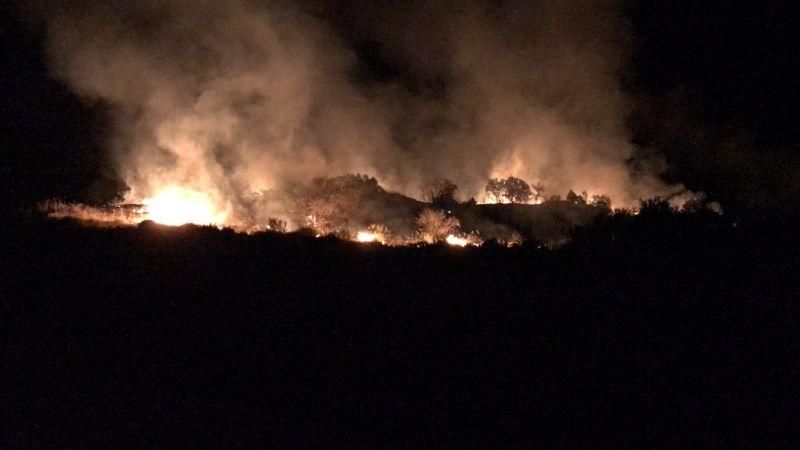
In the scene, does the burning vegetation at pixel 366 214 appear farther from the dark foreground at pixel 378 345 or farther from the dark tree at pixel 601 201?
the dark foreground at pixel 378 345

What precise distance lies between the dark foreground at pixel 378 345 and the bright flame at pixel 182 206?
8.33ft

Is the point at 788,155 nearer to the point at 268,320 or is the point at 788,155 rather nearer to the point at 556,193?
the point at 556,193

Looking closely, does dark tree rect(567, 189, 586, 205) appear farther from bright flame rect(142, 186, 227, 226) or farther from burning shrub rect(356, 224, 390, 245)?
bright flame rect(142, 186, 227, 226)

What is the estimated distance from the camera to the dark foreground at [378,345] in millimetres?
5316

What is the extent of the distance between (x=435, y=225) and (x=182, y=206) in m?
3.91

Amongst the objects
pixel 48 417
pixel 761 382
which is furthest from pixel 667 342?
pixel 48 417

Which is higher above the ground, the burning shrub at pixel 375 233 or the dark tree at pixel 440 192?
the dark tree at pixel 440 192

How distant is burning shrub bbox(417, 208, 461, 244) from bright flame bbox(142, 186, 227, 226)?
9.81ft

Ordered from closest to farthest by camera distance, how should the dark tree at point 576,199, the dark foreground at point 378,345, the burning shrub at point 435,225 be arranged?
the dark foreground at point 378,345 → the burning shrub at point 435,225 → the dark tree at point 576,199

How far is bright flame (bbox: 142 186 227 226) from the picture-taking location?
1013 centimetres

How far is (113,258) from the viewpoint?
685 centimetres

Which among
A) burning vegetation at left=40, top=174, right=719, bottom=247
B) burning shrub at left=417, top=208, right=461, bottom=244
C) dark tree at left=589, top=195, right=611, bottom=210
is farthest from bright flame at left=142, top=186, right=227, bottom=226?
dark tree at left=589, top=195, right=611, bottom=210

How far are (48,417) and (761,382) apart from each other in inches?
235

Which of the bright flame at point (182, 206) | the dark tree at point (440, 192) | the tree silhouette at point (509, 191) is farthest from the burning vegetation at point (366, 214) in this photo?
the tree silhouette at point (509, 191)
